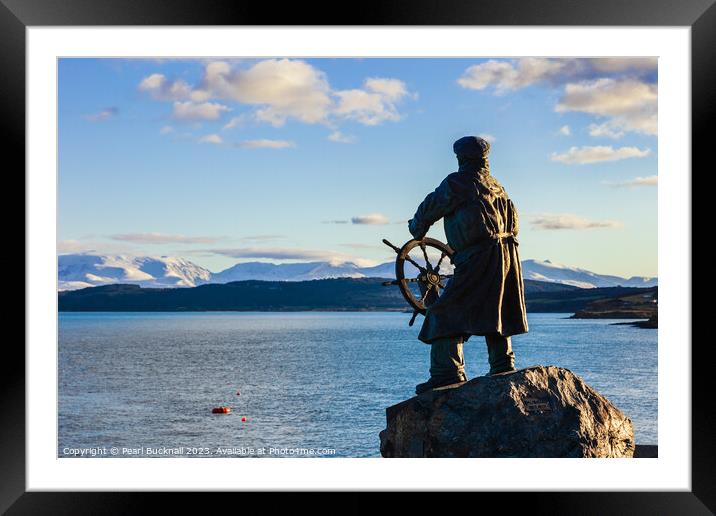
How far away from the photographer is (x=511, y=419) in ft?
33.5

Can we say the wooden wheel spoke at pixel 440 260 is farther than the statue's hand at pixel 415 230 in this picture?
Yes

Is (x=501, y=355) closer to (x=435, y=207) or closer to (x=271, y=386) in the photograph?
(x=435, y=207)

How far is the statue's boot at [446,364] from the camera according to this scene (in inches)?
424

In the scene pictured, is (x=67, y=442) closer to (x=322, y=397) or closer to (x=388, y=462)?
(x=322, y=397)

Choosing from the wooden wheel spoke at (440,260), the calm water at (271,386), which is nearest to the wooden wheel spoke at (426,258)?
the wooden wheel spoke at (440,260)

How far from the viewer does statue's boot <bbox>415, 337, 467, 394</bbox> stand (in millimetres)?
10758

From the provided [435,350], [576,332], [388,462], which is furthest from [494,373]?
[576,332]

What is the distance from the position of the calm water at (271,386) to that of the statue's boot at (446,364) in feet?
49.6

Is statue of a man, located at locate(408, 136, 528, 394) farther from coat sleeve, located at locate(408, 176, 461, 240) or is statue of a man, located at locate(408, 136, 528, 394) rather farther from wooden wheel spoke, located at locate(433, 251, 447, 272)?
wooden wheel spoke, located at locate(433, 251, 447, 272)

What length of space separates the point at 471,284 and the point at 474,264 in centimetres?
21

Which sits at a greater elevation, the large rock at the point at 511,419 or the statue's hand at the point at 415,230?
the statue's hand at the point at 415,230

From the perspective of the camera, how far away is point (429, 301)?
1138 cm

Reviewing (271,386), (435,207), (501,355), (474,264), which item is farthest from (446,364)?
(271,386)

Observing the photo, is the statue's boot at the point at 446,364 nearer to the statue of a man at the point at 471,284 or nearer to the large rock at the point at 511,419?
the statue of a man at the point at 471,284
